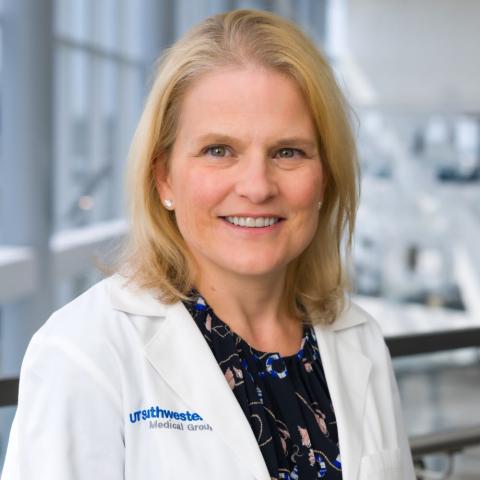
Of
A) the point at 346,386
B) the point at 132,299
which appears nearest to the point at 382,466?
the point at 346,386

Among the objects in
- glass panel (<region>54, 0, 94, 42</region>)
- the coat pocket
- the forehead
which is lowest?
the coat pocket

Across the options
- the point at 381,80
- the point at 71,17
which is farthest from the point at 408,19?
the point at 71,17

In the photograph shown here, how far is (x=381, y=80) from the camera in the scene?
58.8 ft

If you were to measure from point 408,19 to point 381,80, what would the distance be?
49.7 inches

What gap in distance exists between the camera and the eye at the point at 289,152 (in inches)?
67.5

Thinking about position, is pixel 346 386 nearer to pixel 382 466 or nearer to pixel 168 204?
pixel 382 466

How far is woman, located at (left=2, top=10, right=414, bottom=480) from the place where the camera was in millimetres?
1526

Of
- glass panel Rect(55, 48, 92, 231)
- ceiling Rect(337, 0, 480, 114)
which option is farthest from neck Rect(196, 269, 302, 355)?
ceiling Rect(337, 0, 480, 114)

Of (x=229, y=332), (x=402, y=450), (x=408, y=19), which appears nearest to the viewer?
(x=229, y=332)

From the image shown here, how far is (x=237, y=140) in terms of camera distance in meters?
1.66

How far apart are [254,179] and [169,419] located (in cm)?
45

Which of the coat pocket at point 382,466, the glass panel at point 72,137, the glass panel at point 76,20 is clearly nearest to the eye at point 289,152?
the coat pocket at point 382,466

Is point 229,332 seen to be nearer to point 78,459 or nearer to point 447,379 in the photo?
point 78,459

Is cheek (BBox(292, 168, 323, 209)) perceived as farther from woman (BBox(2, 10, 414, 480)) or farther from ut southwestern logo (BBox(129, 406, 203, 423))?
ut southwestern logo (BBox(129, 406, 203, 423))
